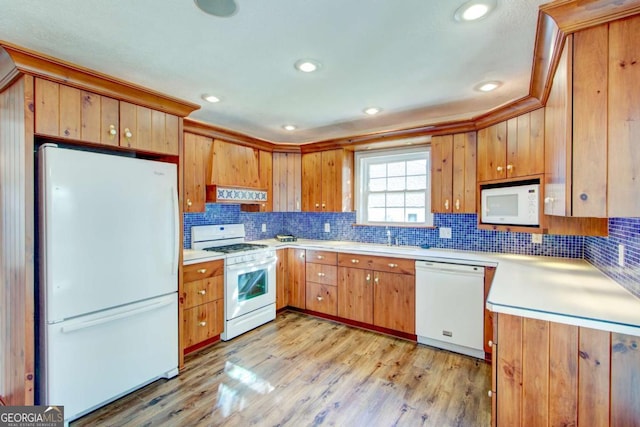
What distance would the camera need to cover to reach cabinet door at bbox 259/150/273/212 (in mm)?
3981

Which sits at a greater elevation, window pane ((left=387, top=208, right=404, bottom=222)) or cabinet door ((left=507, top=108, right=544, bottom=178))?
cabinet door ((left=507, top=108, right=544, bottom=178))

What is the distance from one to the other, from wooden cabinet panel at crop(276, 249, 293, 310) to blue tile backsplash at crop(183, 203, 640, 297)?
592mm

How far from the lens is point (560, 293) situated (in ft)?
5.43

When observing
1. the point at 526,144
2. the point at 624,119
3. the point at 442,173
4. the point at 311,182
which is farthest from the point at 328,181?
the point at 624,119

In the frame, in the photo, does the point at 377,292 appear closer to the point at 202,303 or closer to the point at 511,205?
the point at 511,205

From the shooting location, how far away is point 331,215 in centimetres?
434

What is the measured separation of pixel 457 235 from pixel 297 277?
206 centimetres

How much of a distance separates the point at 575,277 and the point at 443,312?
1149 mm

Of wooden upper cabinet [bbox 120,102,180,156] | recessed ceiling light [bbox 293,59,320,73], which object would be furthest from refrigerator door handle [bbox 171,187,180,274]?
recessed ceiling light [bbox 293,59,320,73]

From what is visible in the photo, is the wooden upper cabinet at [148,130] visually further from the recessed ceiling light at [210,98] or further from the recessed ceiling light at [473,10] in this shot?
the recessed ceiling light at [473,10]

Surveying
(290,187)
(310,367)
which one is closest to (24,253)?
(310,367)

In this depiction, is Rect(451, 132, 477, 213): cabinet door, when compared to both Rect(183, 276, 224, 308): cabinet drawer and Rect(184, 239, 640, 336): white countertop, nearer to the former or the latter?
Rect(184, 239, 640, 336): white countertop

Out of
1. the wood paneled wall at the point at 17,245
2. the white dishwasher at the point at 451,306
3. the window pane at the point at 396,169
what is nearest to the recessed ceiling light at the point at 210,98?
the wood paneled wall at the point at 17,245

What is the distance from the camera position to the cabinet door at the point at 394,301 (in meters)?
3.08
